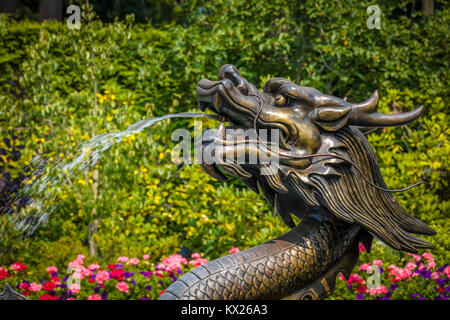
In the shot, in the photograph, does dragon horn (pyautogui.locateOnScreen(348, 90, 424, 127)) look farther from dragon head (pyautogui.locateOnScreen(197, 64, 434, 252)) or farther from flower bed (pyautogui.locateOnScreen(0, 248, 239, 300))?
flower bed (pyautogui.locateOnScreen(0, 248, 239, 300))

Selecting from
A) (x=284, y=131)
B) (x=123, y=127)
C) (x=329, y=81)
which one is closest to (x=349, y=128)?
(x=284, y=131)

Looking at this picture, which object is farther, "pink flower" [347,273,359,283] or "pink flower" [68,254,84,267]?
"pink flower" [68,254,84,267]

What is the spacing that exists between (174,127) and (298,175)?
430 cm

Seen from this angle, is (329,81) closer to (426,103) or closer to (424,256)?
(426,103)

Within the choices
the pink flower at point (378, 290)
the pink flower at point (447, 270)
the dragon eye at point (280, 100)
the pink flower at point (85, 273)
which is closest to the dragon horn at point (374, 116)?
the dragon eye at point (280, 100)

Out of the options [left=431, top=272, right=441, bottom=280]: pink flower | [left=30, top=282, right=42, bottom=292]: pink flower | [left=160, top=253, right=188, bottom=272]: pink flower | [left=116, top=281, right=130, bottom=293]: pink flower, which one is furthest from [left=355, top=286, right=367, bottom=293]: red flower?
[left=30, top=282, right=42, bottom=292]: pink flower

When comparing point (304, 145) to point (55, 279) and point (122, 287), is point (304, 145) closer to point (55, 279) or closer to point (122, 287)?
point (122, 287)

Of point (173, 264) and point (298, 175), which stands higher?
point (298, 175)

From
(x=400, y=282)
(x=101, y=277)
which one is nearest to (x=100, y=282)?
(x=101, y=277)

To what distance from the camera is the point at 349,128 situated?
1.78 m

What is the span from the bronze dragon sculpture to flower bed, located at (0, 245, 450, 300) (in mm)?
2011

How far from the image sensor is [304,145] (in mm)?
1722

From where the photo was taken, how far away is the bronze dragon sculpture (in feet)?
5.50

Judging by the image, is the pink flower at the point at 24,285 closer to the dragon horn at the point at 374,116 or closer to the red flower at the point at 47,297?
the red flower at the point at 47,297
